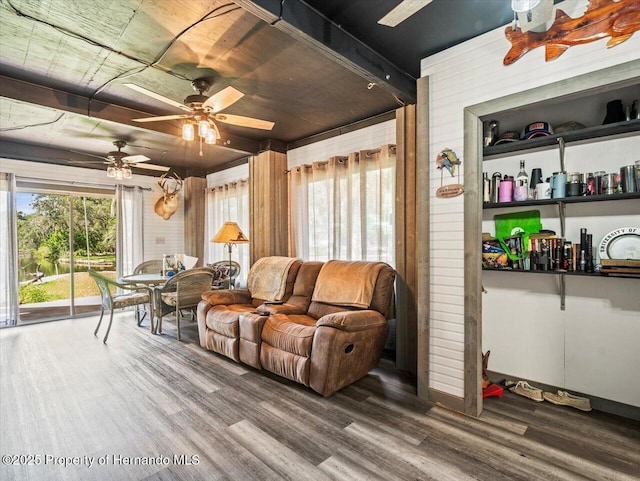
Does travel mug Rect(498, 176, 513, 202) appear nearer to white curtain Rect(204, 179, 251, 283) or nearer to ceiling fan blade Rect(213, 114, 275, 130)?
ceiling fan blade Rect(213, 114, 275, 130)

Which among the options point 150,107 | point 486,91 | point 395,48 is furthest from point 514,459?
point 150,107

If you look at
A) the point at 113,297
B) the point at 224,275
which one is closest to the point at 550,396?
the point at 224,275

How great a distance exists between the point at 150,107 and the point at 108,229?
318cm

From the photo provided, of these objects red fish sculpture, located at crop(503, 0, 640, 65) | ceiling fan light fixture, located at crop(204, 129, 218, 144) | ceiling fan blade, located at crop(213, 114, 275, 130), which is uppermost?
red fish sculpture, located at crop(503, 0, 640, 65)

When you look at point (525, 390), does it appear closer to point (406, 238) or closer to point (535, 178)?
point (406, 238)

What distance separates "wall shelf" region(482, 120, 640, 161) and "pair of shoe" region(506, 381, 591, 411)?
1.90 m

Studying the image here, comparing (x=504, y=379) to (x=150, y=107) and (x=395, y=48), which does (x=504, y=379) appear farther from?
(x=150, y=107)

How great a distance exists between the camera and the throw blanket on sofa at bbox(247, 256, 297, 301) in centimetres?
373

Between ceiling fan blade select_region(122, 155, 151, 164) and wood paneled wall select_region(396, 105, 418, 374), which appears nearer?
wood paneled wall select_region(396, 105, 418, 374)

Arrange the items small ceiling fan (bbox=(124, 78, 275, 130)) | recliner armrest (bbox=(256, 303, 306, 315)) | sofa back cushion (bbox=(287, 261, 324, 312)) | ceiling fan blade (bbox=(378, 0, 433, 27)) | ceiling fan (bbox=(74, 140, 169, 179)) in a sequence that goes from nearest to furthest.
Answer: ceiling fan blade (bbox=(378, 0, 433, 27)) → small ceiling fan (bbox=(124, 78, 275, 130)) → recliner armrest (bbox=(256, 303, 306, 315)) → sofa back cushion (bbox=(287, 261, 324, 312)) → ceiling fan (bbox=(74, 140, 169, 179))

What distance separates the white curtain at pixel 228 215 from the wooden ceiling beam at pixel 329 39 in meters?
3.25

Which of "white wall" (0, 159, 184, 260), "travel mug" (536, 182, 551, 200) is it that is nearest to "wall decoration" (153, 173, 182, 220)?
"white wall" (0, 159, 184, 260)

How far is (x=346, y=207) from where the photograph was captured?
155 inches

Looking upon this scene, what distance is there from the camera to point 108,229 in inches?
227
